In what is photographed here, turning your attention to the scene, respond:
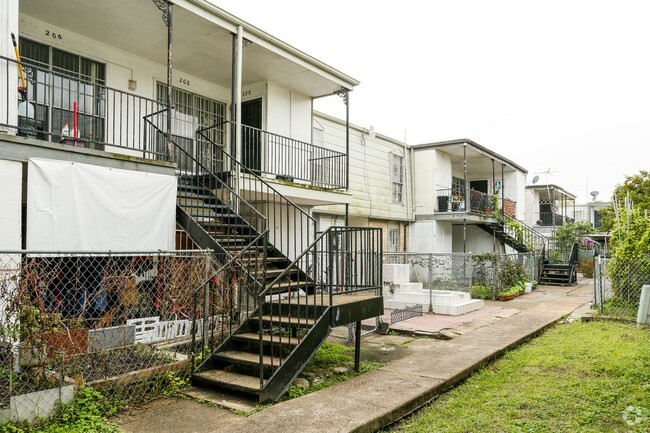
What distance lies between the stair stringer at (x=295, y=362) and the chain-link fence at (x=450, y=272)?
5913mm

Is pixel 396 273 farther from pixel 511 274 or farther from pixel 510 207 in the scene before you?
pixel 510 207

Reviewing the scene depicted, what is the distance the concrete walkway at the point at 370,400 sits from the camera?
4.36 m

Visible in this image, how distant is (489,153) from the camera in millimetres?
22188

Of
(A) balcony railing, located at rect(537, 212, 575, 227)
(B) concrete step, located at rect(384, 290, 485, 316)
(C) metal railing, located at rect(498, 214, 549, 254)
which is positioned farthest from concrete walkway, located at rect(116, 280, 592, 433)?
(A) balcony railing, located at rect(537, 212, 575, 227)

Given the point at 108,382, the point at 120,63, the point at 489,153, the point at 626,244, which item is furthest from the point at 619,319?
the point at 489,153

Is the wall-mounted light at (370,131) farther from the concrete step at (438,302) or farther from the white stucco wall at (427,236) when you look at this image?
the concrete step at (438,302)

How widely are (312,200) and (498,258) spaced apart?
655 centimetres

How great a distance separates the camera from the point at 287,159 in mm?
12188

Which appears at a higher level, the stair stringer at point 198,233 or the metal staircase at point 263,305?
the stair stringer at point 198,233

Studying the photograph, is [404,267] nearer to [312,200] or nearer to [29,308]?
[312,200]

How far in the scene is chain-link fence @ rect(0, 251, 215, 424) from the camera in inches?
171

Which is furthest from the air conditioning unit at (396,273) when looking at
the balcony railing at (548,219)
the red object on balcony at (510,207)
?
the balcony railing at (548,219)

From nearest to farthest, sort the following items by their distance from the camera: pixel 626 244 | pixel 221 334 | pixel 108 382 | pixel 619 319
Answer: pixel 108 382
pixel 221 334
pixel 619 319
pixel 626 244

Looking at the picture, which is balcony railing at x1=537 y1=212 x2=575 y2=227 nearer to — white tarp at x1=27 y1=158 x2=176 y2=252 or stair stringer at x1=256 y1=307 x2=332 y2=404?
white tarp at x1=27 y1=158 x2=176 y2=252
